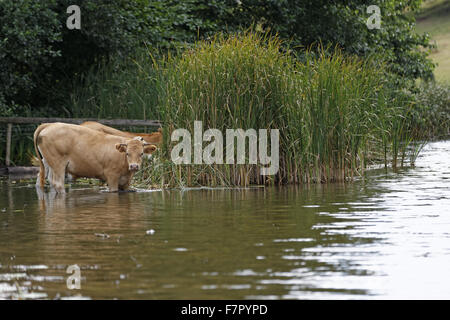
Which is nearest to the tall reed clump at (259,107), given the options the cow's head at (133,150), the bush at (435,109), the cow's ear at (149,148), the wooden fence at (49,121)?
the cow's ear at (149,148)

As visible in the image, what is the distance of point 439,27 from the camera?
10331 centimetres

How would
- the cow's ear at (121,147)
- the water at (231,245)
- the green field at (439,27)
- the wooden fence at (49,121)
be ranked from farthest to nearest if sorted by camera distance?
the green field at (439,27)
the wooden fence at (49,121)
the cow's ear at (121,147)
the water at (231,245)

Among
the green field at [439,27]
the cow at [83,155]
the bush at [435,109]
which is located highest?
the green field at [439,27]

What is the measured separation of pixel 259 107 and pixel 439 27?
3711 inches

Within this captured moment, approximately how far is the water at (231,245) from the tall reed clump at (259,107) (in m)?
1.15

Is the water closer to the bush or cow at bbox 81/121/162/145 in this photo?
cow at bbox 81/121/162/145

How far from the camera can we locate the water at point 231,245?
5973 millimetres

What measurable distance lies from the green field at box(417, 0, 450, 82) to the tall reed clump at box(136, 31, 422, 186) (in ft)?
215

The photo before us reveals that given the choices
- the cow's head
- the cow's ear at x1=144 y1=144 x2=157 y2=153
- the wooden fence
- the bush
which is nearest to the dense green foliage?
the wooden fence

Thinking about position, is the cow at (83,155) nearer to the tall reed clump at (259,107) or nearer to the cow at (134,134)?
the tall reed clump at (259,107)

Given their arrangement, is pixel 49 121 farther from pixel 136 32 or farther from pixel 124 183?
pixel 136 32

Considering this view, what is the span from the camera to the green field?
85081 mm

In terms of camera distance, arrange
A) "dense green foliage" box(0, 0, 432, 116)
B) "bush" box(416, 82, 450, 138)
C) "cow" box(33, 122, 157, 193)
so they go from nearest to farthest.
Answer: "cow" box(33, 122, 157, 193) < "dense green foliage" box(0, 0, 432, 116) < "bush" box(416, 82, 450, 138)
